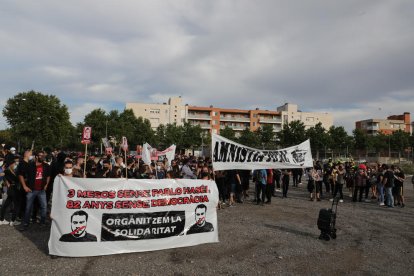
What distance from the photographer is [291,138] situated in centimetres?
5791

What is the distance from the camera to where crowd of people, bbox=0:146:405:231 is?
841 centimetres

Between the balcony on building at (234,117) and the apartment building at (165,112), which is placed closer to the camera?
the apartment building at (165,112)

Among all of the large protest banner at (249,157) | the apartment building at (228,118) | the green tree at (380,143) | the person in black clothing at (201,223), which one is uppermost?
the apartment building at (228,118)

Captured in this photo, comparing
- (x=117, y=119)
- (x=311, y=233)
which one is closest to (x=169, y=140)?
(x=117, y=119)

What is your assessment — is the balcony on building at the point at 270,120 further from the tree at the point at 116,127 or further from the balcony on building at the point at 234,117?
the tree at the point at 116,127

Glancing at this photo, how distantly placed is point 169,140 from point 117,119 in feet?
39.4

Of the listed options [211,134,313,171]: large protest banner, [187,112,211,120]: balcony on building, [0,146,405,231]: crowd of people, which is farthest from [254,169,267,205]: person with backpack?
[187,112,211,120]: balcony on building

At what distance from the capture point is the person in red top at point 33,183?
8.20 m

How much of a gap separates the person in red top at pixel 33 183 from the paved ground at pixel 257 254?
0.52 m

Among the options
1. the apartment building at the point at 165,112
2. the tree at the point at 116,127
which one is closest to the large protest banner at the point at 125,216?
the tree at the point at 116,127

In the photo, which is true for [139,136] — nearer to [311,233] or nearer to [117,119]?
[117,119]

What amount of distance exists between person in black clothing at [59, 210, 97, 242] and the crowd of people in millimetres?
1462

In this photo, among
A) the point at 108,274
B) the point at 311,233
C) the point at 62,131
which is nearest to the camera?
the point at 108,274

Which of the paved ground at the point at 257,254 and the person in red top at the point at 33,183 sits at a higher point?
the person in red top at the point at 33,183
